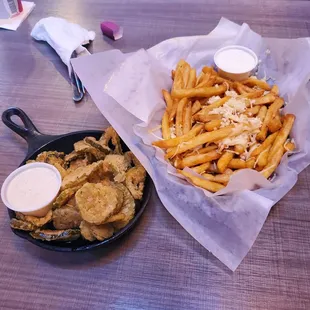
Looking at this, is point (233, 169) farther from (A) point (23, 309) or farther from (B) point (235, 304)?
(A) point (23, 309)

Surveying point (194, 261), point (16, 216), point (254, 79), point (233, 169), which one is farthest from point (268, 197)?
point (16, 216)

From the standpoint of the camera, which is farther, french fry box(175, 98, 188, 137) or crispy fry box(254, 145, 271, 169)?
french fry box(175, 98, 188, 137)

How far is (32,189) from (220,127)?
628 mm

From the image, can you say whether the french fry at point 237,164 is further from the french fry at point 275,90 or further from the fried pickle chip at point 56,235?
the fried pickle chip at point 56,235

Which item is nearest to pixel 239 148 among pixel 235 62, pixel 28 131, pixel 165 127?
pixel 165 127

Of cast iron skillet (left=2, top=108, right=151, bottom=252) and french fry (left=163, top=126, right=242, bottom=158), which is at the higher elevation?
french fry (left=163, top=126, right=242, bottom=158)

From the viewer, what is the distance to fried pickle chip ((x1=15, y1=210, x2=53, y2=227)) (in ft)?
3.24

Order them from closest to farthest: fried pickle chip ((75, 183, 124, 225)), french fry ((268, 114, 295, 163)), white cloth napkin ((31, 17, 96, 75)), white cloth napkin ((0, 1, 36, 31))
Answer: fried pickle chip ((75, 183, 124, 225)) → french fry ((268, 114, 295, 163)) → white cloth napkin ((31, 17, 96, 75)) → white cloth napkin ((0, 1, 36, 31))

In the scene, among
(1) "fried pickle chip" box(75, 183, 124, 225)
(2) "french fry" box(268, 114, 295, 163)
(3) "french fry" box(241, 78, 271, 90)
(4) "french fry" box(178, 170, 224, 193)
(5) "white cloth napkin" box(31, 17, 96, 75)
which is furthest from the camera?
(5) "white cloth napkin" box(31, 17, 96, 75)

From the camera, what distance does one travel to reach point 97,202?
0.96 metres

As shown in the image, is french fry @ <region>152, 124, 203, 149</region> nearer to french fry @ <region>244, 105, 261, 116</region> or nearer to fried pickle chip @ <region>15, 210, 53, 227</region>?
french fry @ <region>244, 105, 261, 116</region>

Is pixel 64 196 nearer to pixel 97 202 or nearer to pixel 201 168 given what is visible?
pixel 97 202

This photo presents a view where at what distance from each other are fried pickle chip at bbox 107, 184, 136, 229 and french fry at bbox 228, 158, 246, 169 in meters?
0.34

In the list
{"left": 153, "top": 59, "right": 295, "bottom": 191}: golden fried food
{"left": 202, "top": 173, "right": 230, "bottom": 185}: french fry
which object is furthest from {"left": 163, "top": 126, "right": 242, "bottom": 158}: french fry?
{"left": 202, "top": 173, "right": 230, "bottom": 185}: french fry
